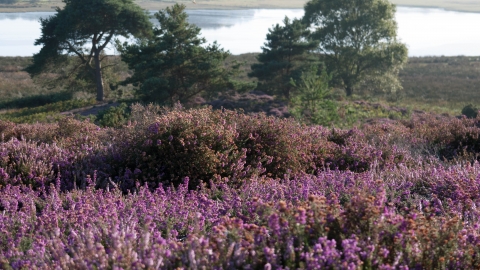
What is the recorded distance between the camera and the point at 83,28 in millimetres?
31297

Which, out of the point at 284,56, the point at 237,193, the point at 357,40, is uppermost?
the point at 357,40

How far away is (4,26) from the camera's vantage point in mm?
68750

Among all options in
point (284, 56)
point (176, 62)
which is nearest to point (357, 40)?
point (284, 56)

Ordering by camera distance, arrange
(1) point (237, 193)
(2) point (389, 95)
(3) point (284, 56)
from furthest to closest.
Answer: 1. (2) point (389, 95)
2. (3) point (284, 56)
3. (1) point (237, 193)

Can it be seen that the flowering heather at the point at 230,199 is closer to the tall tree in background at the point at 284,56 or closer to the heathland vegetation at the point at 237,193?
the heathland vegetation at the point at 237,193

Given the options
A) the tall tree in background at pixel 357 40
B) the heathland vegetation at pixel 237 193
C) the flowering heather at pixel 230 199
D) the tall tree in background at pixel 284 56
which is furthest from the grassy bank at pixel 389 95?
the flowering heather at pixel 230 199

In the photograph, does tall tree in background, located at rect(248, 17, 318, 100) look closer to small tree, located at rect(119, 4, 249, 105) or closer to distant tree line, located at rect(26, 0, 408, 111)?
distant tree line, located at rect(26, 0, 408, 111)

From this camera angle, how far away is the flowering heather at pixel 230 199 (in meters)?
2.92

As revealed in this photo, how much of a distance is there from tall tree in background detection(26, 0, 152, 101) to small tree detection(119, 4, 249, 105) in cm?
704

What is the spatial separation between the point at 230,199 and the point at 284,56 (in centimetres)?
2452

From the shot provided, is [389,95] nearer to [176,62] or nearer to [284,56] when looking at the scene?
[284,56]

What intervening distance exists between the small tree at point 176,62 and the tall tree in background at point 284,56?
15.7 feet

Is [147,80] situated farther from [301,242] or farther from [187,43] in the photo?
[301,242]

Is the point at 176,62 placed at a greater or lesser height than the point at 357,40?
lesser
